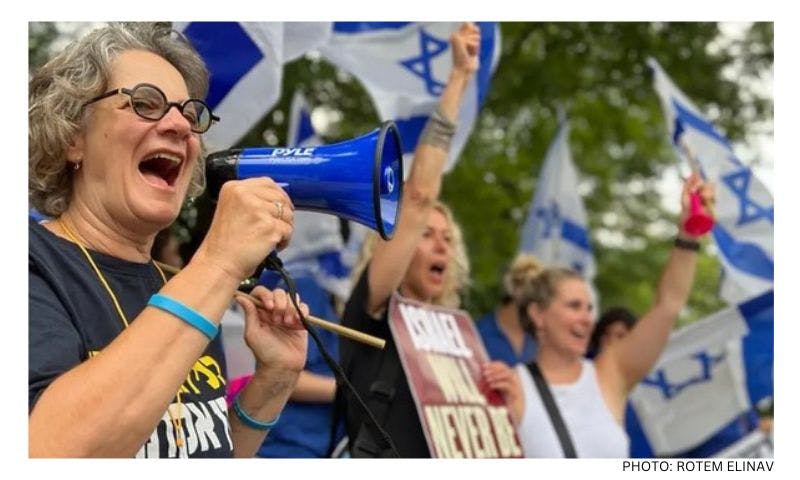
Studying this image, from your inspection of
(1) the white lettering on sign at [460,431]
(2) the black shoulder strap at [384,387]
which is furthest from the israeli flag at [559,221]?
(2) the black shoulder strap at [384,387]

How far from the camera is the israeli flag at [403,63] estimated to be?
427 centimetres

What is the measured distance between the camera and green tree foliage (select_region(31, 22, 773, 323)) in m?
7.91

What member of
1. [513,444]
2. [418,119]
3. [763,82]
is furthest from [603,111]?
[513,444]

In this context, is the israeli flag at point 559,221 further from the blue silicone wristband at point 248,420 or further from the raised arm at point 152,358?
the raised arm at point 152,358

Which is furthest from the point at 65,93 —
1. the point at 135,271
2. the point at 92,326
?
the point at 92,326

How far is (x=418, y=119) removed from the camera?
434cm

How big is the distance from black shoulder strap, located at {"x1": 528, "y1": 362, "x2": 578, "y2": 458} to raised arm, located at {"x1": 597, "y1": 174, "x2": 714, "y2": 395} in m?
0.45

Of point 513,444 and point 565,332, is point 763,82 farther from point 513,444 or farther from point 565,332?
point 513,444

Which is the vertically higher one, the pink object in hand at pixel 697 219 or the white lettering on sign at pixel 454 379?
the pink object in hand at pixel 697 219

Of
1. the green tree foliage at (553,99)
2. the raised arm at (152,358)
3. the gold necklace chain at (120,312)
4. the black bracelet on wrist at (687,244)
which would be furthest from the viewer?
the green tree foliage at (553,99)

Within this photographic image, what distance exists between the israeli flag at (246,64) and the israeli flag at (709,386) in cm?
275

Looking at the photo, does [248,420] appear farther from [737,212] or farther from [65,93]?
[737,212]

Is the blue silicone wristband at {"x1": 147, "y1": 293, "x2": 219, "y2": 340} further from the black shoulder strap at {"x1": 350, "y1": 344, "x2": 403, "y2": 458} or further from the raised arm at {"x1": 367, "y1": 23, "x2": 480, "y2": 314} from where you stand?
the raised arm at {"x1": 367, "y1": 23, "x2": 480, "y2": 314}

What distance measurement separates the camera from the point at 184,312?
157 centimetres
